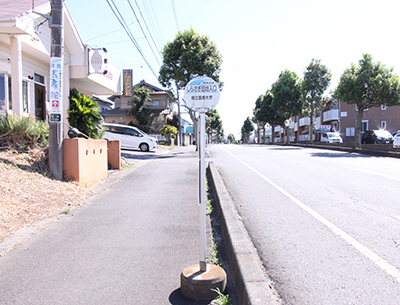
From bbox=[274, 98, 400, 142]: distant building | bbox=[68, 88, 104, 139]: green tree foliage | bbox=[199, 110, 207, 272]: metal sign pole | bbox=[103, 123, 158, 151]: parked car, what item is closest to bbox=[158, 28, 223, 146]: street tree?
bbox=[103, 123, 158, 151]: parked car

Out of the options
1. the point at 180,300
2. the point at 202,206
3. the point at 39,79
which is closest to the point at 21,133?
the point at 39,79

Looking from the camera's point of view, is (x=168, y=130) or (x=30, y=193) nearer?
(x=30, y=193)

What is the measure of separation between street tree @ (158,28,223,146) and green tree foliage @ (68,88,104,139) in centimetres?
1302

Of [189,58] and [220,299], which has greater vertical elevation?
[189,58]

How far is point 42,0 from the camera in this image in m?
11.2

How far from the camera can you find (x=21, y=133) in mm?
8148

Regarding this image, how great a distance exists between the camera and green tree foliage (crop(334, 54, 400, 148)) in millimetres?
21281

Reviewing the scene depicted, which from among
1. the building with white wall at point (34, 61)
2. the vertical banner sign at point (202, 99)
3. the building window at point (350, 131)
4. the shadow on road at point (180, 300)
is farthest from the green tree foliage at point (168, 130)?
the shadow on road at point (180, 300)

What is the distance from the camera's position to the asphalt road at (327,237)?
288 centimetres

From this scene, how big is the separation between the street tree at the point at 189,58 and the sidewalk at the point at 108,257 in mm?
17936

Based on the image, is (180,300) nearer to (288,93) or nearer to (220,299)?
(220,299)

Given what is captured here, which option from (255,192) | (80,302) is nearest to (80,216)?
(80,302)

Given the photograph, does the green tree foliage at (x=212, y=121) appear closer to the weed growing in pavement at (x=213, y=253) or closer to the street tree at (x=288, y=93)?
the street tree at (x=288, y=93)

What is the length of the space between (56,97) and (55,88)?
0.22m
